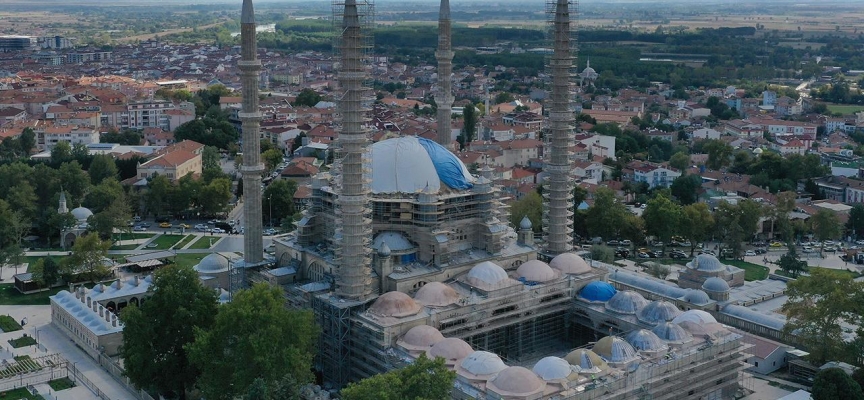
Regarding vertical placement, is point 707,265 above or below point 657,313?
below

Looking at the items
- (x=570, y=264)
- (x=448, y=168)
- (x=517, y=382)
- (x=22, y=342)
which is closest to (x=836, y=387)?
(x=517, y=382)

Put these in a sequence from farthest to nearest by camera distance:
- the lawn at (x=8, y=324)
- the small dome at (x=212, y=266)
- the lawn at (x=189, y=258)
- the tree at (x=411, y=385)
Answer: the lawn at (x=189, y=258)
the small dome at (x=212, y=266)
the lawn at (x=8, y=324)
the tree at (x=411, y=385)

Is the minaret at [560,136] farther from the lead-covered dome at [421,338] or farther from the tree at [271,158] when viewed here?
the tree at [271,158]

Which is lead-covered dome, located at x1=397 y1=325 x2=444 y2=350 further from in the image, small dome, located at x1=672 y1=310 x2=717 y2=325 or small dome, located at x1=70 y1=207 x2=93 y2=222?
small dome, located at x1=70 y1=207 x2=93 y2=222

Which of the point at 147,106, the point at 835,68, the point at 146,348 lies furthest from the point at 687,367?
the point at 835,68

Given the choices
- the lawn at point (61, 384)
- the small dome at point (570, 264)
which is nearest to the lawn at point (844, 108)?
the small dome at point (570, 264)

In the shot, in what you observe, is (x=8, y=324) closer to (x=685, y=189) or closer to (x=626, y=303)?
(x=626, y=303)
